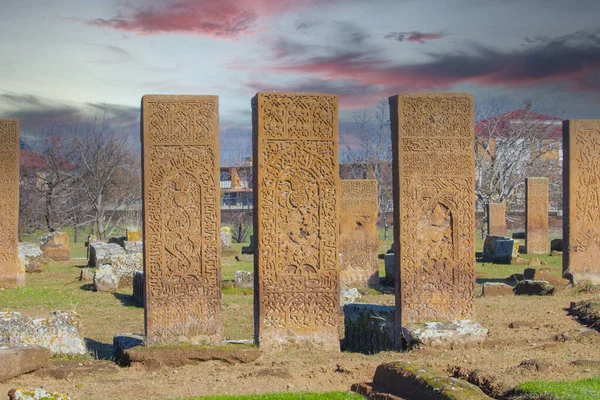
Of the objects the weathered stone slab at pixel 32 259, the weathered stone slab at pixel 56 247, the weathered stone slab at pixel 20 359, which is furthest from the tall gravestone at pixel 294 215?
the weathered stone slab at pixel 56 247

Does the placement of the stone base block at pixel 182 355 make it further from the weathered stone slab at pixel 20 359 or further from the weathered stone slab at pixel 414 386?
the weathered stone slab at pixel 414 386

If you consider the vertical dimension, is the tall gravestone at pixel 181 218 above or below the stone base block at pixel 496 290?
above

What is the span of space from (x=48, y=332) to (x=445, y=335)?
14.3 ft

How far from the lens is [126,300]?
1316cm

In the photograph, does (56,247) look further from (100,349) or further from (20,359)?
(20,359)

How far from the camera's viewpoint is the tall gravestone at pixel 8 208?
47.4 feet

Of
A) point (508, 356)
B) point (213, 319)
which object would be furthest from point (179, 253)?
point (508, 356)

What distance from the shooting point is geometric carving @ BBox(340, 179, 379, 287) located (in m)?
15.6

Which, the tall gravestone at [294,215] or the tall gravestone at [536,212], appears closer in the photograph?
the tall gravestone at [294,215]

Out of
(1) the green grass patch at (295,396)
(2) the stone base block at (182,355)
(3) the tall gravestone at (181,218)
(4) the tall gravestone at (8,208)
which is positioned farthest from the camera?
(4) the tall gravestone at (8,208)

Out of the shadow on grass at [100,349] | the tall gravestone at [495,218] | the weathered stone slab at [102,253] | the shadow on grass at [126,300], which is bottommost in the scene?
the shadow on grass at [100,349]

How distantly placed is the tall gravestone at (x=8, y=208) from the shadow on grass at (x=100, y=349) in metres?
5.94

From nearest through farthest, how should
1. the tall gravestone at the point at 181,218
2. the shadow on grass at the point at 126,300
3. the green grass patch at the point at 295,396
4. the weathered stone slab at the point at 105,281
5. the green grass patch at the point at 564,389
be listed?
the green grass patch at the point at 564,389 → the green grass patch at the point at 295,396 → the tall gravestone at the point at 181,218 → the shadow on grass at the point at 126,300 → the weathered stone slab at the point at 105,281

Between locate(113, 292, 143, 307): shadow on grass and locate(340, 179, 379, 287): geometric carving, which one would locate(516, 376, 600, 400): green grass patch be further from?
locate(340, 179, 379, 287): geometric carving
